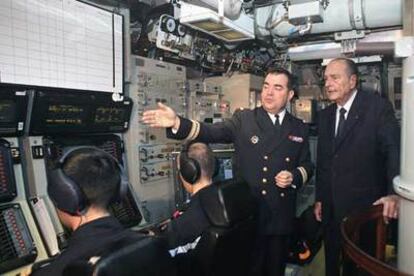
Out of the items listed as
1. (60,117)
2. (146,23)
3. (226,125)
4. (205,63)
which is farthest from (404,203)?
(205,63)

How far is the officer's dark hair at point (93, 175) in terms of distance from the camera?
1176 mm

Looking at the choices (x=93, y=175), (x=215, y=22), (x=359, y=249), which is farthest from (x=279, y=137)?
(x=93, y=175)

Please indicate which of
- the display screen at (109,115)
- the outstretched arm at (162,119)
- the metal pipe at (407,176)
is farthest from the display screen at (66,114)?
the metal pipe at (407,176)

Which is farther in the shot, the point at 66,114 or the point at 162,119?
the point at 66,114

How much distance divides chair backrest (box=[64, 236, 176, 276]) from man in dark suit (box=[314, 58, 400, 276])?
143 cm

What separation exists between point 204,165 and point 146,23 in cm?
147

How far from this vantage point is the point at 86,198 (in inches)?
46.2

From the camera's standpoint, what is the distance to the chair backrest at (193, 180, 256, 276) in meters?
1.59

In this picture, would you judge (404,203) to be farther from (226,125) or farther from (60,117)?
(60,117)

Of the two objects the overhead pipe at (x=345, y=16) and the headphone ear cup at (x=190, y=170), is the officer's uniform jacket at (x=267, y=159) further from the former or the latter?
the overhead pipe at (x=345, y=16)

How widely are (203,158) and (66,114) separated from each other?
0.84 metres

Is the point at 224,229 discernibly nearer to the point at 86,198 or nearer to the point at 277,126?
the point at 86,198

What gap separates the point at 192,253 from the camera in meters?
1.66

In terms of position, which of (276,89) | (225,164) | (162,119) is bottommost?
(225,164)
